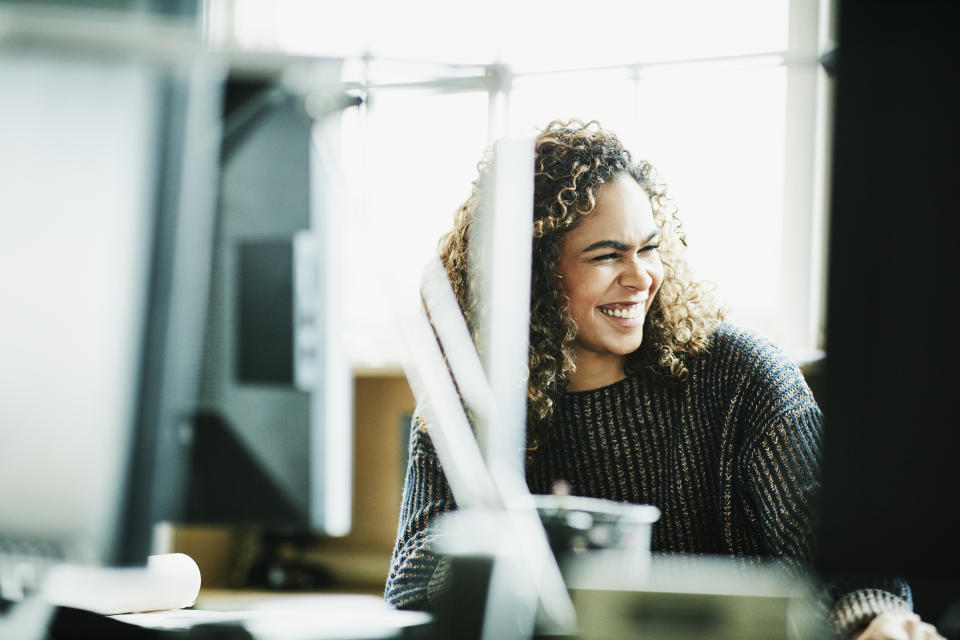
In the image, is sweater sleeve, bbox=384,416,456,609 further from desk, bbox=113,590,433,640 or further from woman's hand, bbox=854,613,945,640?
woman's hand, bbox=854,613,945,640

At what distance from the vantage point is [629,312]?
1.29 m

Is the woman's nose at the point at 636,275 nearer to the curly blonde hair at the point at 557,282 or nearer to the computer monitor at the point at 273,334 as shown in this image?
the curly blonde hair at the point at 557,282

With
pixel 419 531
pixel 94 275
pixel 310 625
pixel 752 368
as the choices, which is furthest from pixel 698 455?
pixel 94 275

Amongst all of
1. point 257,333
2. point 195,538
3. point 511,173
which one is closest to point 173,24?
point 257,333

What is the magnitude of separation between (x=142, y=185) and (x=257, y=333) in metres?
0.12

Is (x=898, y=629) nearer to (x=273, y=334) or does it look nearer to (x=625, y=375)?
(x=273, y=334)

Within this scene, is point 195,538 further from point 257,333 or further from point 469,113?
point 257,333

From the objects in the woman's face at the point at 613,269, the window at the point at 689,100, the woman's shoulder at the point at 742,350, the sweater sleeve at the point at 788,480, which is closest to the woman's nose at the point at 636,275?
the woman's face at the point at 613,269

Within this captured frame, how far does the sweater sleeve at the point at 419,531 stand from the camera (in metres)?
0.97

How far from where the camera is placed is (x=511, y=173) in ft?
3.02

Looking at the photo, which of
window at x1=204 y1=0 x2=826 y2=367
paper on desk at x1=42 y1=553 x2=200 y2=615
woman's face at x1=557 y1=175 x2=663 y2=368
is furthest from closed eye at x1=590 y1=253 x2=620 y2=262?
window at x1=204 y1=0 x2=826 y2=367

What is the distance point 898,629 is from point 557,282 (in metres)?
0.74

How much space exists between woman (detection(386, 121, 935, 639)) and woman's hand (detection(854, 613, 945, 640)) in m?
0.42

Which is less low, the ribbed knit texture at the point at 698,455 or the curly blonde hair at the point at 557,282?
the curly blonde hair at the point at 557,282
